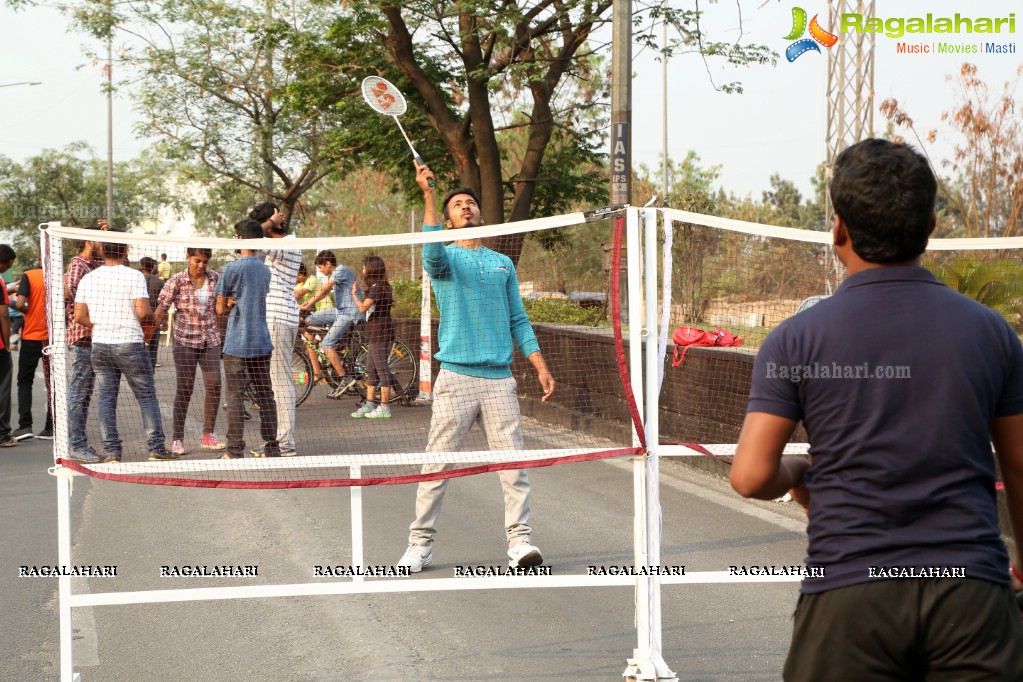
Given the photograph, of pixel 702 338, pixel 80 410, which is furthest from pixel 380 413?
pixel 702 338

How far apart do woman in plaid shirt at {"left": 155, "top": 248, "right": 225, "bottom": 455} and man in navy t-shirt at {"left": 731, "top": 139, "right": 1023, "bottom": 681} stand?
3684 millimetres

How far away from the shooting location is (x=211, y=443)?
18.1 feet

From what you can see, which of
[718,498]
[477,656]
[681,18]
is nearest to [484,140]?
[681,18]

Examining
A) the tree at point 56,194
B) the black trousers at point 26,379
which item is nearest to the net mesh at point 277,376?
the black trousers at point 26,379

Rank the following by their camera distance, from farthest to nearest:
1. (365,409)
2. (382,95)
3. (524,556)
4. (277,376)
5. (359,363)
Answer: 1. (382,95)
2. (359,363)
3. (365,409)
4. (524,556)
5. (277,376)

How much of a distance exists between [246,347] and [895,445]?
15.8 ft

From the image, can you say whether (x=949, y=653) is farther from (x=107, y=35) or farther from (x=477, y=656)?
(x=107, y=35)

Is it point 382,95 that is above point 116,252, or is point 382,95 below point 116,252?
above

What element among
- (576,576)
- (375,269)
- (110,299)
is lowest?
(576,576)

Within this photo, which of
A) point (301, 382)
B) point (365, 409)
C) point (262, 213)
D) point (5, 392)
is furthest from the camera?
point (5, 392)

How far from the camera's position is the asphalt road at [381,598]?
479 centimetres

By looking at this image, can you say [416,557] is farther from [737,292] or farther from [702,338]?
[702,338]

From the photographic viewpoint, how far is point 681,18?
16000mm

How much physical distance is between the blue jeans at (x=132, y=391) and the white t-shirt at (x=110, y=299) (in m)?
0.57
